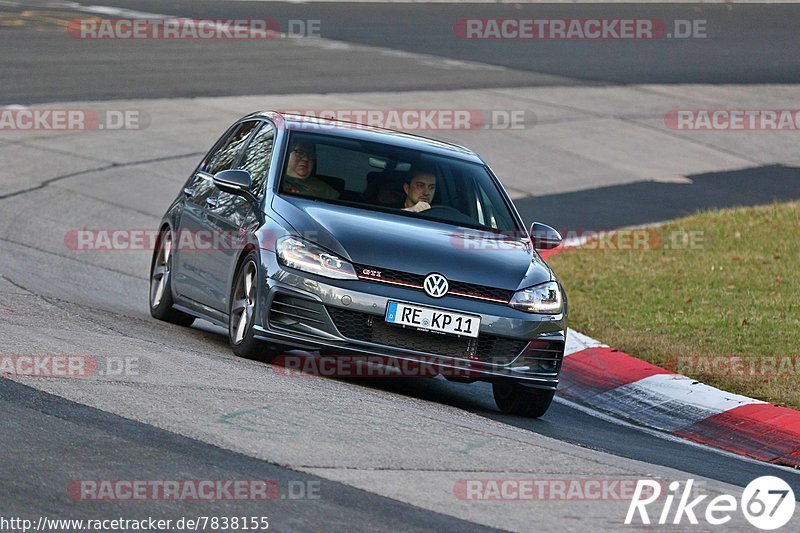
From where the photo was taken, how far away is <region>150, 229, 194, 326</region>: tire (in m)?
11.1

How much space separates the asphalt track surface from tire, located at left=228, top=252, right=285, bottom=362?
324mm

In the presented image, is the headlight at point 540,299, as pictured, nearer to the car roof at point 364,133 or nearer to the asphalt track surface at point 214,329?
the asphalt track surface at point 214,329

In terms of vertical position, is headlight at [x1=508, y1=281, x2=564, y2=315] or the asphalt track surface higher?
headlight at [x1=508, y1=281, x2=564, y2=315]

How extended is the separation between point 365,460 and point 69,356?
2180 millimetres

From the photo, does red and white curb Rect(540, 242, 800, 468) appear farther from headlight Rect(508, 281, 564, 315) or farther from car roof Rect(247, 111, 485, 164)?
car roof Rect(247, 111, 485, 164)

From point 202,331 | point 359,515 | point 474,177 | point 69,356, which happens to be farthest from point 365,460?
point 202,331

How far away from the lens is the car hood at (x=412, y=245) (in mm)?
8766

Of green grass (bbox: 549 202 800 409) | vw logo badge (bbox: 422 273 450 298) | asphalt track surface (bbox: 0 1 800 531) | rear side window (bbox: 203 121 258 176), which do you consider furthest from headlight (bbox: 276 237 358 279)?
green grass (bbox: 549 202 800 409)

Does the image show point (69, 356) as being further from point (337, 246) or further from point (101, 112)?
point (101, 112)

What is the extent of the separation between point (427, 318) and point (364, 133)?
6.81 ft

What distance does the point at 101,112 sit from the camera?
20.7m

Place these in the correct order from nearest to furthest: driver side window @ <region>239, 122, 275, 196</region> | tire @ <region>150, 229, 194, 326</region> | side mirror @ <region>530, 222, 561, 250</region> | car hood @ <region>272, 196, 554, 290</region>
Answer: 1. car hood @ <region>272, 196, 554, 290</region>
2. driver side window @ <region>239, 122, 275, 196</region>
3. side mirror @ <region>530, 222, 561, 250</region>
4. tire @ <region>150, 229, 194, 326</region>

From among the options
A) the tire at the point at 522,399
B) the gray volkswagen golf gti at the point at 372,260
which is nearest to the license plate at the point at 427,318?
the gray volkswagen golf gti at the point at 372,260

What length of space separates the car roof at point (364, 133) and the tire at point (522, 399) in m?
1.81
